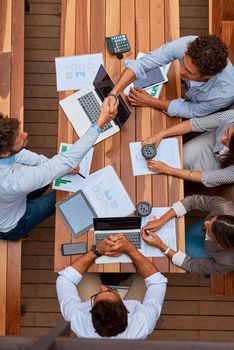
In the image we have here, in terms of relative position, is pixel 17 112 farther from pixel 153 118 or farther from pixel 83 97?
pixel 153 118

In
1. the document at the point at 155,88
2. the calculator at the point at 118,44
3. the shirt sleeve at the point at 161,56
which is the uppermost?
the calculator at the point at 118,44

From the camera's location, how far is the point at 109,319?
196cm

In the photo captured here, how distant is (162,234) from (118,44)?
43.7 inches

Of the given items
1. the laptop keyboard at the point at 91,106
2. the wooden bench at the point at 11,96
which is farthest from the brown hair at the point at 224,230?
the wooden bench at the point at 11,96

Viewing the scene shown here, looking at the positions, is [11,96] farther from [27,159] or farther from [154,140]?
[154,140]

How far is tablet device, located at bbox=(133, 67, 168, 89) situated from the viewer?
8.18 ft

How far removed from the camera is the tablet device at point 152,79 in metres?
2.49

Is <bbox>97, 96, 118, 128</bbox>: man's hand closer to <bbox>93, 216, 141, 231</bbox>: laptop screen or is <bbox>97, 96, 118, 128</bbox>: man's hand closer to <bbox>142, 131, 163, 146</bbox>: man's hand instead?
<bbox>142, 131, 163, 146</bbox>: man's hand

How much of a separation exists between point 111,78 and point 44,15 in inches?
53.5

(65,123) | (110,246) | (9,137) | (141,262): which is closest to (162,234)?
(141,262)

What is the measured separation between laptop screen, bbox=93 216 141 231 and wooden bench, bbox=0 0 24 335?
538 mm

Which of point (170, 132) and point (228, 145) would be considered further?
point (170, 132)

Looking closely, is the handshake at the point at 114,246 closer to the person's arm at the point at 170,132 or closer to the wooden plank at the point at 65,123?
the wooden plank at the point at 65,123

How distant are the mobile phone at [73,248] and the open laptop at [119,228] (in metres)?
0.07
